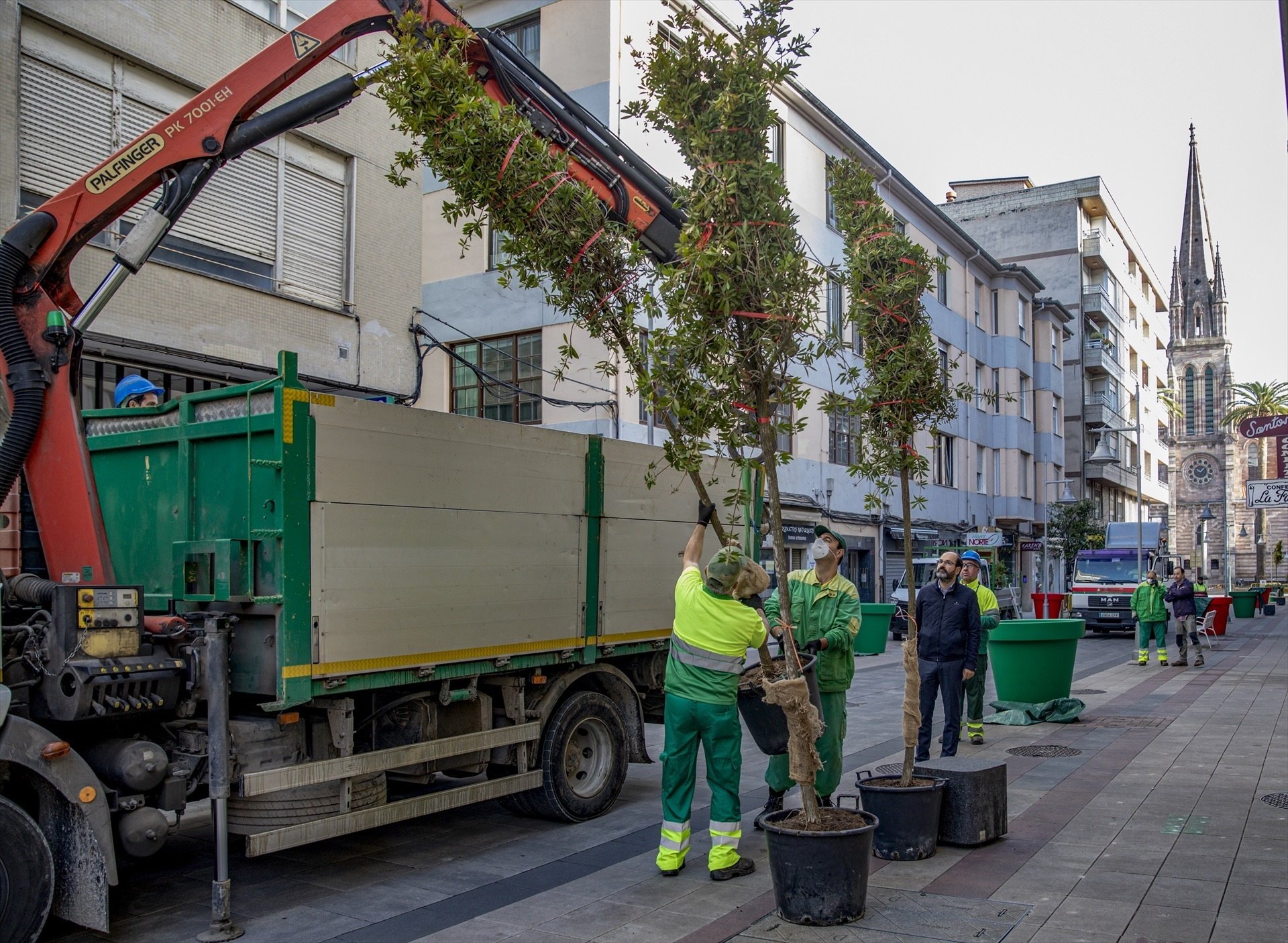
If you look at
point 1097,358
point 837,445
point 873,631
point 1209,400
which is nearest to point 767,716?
point 873,631

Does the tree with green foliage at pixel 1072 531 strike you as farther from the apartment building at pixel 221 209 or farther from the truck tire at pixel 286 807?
the truck tire at pixel 286 807

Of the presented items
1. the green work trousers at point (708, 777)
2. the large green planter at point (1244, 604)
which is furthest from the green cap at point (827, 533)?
the large green planter at point (1244, 604)

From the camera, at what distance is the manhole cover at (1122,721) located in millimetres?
12570

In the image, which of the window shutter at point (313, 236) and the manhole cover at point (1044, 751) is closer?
the manhole cover at point (1044, 751)

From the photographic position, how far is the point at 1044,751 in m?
10.8

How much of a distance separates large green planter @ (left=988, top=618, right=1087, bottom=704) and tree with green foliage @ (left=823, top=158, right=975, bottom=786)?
5977 mm

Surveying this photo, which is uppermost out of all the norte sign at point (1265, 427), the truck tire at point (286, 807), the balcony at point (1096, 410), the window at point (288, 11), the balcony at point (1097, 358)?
the balcony at point (1097, 358)

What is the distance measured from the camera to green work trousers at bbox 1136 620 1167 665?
65.7 ft

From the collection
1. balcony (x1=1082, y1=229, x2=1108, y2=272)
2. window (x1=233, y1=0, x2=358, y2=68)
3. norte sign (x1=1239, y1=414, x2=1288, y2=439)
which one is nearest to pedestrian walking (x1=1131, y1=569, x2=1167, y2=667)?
norte sign (x1=1239, y1=414, x2=1288, y2=439)

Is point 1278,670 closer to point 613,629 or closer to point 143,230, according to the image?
point 613,629

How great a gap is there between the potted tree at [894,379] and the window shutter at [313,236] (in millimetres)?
8729

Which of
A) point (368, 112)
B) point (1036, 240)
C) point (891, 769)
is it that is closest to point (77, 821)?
point (891, 769)

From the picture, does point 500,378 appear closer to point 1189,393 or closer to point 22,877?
point 22,877

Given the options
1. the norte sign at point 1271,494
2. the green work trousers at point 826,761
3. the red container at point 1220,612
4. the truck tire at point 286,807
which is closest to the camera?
the truck tire at point 286,807
